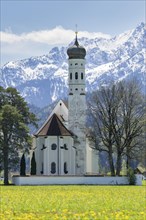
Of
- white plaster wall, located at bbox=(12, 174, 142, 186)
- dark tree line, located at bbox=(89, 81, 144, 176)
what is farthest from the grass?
dark tree line, located at bbox=(89, 81, 144, 176)

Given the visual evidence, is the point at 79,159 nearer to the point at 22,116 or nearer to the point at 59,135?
the point at 59,135

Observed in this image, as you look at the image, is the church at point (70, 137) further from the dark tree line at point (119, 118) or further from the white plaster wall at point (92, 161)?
the dark tree line at point (119, 118)

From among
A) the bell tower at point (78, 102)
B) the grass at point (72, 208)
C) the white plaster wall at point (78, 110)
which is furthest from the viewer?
the bell tower at point (78, 102)

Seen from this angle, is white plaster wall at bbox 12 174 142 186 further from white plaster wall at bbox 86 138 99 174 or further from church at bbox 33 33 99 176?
white plaster wall at bbox 86 138 99 174

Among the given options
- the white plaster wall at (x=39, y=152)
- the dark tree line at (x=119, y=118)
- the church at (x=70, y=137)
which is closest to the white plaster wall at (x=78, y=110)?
the church at (x=70, y=137)

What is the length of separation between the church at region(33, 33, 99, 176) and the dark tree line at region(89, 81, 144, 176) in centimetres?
770

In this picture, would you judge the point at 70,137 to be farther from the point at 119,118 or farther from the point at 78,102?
the point at 119,118

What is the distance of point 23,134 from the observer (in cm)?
7369

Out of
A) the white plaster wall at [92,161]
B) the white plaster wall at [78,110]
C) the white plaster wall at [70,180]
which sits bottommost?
the white plaster wall at [70,180]

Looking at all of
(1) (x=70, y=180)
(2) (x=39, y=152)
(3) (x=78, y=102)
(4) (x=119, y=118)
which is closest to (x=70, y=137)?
(2) (x=39, y=152)

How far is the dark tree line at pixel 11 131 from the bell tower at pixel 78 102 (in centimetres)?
1290

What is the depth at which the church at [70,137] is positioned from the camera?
8550 centimetres

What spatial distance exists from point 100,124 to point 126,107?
408 cm

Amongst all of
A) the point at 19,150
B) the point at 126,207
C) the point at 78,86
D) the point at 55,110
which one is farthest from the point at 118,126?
the point at 126,207
